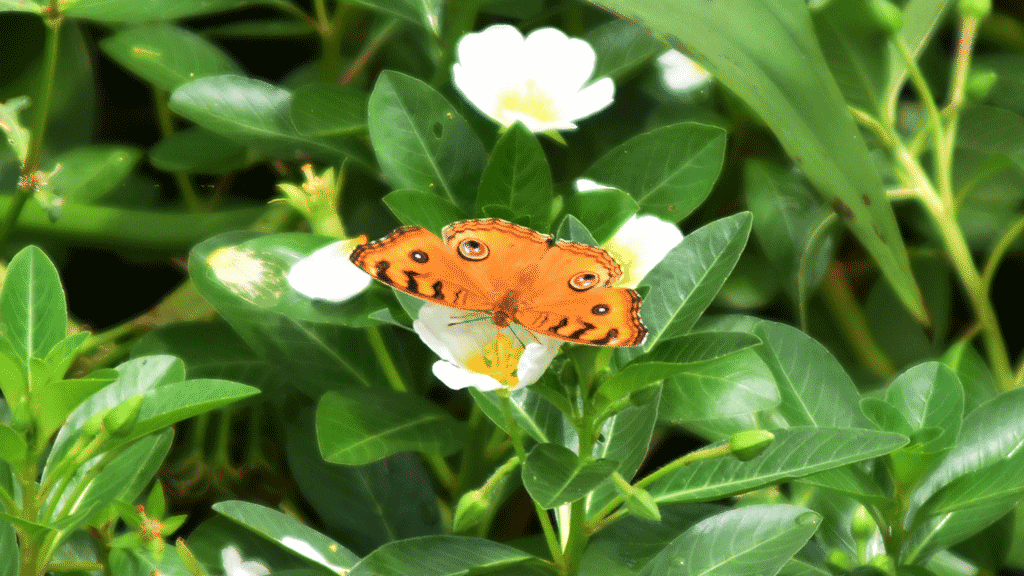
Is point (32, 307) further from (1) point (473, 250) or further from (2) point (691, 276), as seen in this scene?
(2) point (691, 276)

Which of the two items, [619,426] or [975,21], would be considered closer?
[619,426]

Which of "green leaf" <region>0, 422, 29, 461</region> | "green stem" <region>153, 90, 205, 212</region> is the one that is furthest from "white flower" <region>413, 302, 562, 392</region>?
"green stem" <region>153, 90, 205, 212</region>

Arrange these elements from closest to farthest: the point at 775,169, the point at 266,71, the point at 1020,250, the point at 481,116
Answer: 1. the point at 481,116
2. the point at 775,169
3. the point at 1020,250
4. the point at 266,71

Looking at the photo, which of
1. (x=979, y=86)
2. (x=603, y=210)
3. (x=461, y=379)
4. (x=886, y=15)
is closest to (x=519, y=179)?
(x=603, y=210)

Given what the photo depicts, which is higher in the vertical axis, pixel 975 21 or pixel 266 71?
pixel 975 21

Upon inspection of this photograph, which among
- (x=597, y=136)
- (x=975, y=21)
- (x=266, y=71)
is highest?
(x=975, y=21)

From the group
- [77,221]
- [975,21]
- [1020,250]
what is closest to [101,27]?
[77,221]

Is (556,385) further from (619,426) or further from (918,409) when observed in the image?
(918,409)
